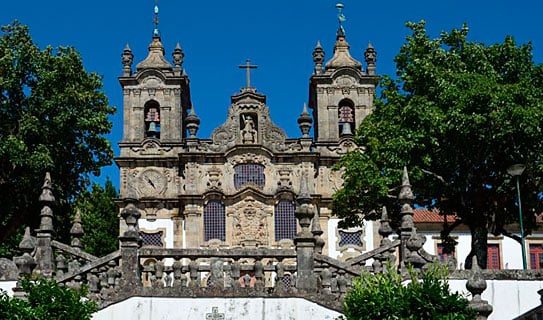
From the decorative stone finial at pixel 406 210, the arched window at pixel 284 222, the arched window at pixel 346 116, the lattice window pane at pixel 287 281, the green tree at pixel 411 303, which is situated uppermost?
the arched window at pixel 346 116

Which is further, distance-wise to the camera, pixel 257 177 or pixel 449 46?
pixel 257 177

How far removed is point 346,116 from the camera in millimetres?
50469

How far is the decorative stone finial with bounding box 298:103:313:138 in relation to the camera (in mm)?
48062

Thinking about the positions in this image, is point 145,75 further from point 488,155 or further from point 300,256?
point 300,256

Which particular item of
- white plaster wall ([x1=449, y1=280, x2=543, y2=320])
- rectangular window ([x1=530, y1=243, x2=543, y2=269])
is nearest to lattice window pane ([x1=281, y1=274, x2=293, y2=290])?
white plaster wall ([x1=449, y1=280, x2=543, y2=320])

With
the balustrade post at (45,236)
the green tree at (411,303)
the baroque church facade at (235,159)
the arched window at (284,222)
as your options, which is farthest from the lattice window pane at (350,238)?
the green tree at (411,303)

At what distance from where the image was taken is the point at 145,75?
168 feet

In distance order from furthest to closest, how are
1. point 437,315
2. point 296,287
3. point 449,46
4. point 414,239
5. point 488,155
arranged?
point 449,46 → point 488,155 → point 414,239 → point 296,287 → point 437,315

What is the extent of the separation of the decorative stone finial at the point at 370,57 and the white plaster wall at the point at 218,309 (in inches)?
1324

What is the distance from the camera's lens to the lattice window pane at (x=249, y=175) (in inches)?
1901

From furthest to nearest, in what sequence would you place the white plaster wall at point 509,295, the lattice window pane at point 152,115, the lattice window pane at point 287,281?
the lattice window pane at point 152,115 < the white plaster wall at point 509,295 < the lattice window pane at point 287,281

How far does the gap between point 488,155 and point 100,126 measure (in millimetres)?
14072

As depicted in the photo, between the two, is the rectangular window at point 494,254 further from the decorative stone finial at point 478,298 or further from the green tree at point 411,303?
the green tree at point 411,303

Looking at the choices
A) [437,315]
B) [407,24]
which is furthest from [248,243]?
[437,315]
